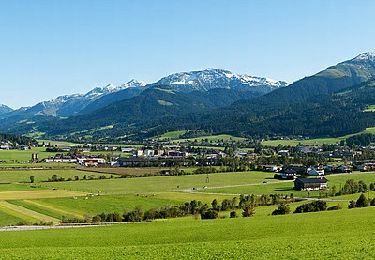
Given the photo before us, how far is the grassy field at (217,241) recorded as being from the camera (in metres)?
30.2

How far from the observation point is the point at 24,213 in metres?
75.1

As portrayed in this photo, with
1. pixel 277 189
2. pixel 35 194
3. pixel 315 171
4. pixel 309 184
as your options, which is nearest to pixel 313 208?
pixel 277 189

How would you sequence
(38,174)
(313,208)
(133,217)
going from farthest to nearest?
(38,174), (133,217), (313,208)

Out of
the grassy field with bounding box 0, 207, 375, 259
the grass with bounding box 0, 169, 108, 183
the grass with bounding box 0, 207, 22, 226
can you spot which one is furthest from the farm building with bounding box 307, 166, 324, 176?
the grassy field with bounding box 0, 207, 375, 259

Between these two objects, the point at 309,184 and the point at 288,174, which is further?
the point at 288,174

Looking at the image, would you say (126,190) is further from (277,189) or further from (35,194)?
(277,189)

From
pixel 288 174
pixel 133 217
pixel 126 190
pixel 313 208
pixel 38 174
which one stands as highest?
pixel 38 174

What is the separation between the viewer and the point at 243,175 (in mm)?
132250

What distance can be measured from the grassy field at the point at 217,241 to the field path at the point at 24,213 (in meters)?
19.3

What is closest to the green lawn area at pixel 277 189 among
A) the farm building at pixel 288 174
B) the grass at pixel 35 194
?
the farm building at pixel 288 174

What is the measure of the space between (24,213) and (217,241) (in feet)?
145

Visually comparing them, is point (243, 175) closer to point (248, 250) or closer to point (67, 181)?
point (67, 181)

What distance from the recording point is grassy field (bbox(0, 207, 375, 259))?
30234 mm

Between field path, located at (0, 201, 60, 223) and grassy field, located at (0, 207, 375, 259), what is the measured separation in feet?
63.4
